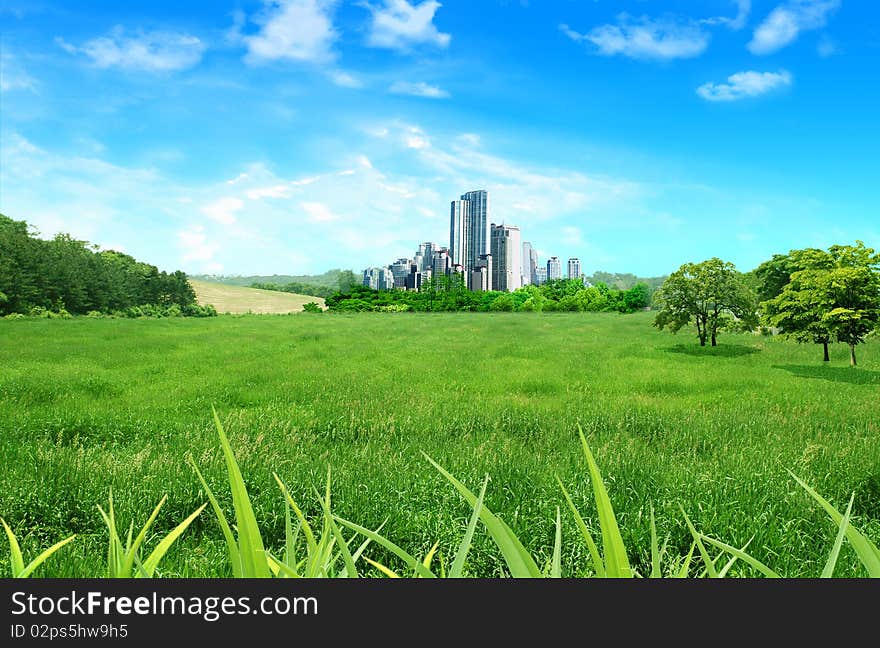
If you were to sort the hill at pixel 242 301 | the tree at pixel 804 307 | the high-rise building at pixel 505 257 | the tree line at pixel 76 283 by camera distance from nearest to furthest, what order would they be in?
the tree at pixel 804 307, the tree line at pixel 76 283, the hill at pixel 242 301, the high-rise building at pixel 505 257

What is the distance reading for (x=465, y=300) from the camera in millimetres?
87250

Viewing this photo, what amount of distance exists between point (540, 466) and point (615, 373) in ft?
29.3

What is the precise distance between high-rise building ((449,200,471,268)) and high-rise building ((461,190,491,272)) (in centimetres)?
41

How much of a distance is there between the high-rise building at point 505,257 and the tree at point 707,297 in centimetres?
11566

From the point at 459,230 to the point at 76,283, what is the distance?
112 meters

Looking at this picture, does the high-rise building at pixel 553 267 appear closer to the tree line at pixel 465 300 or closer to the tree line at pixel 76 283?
the tree line at pixel 465 300

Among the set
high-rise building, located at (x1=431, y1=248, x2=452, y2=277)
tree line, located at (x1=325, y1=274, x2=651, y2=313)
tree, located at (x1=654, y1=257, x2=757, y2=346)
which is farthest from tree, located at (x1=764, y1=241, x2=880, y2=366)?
high-rise building, located at (x1=431, y1=248, x2=452, y2=277)

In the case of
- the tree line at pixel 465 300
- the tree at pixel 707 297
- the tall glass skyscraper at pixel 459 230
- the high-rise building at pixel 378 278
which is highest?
the tall glass skyscraper at pixel 459 230

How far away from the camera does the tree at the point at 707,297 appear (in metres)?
17.2

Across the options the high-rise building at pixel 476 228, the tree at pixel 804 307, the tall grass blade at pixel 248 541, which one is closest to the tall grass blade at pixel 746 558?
the tall grass blade at pixel 248 541

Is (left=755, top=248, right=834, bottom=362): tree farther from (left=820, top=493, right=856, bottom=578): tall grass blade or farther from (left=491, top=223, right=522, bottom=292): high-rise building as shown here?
(left=491, top=223, right=522, bottom=292): high-rise building

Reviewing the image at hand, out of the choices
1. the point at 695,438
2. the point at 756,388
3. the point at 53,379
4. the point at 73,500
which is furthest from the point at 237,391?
the point at 756,388

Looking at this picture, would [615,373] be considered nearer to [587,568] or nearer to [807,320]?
[807,320]

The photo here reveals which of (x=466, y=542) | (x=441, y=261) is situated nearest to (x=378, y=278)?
(x=441, y=261)
